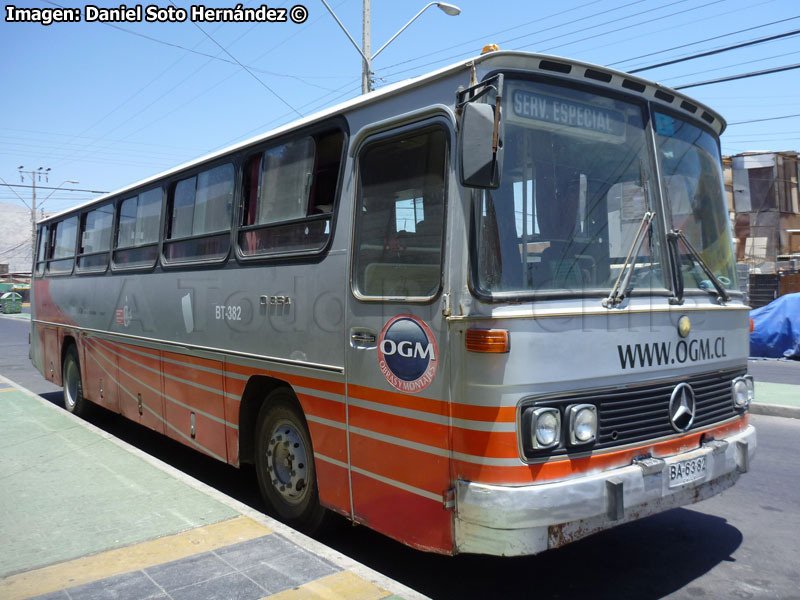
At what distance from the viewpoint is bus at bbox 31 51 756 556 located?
3.58 meters

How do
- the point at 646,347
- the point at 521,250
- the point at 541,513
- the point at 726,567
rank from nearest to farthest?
the point at 541,513, the point at 521,250, the point at 646,347, the point at 726,567

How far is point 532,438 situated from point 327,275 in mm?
1841

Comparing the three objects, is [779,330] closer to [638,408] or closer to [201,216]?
[201,216]

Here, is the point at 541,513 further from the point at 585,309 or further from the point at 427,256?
the point at 427,256

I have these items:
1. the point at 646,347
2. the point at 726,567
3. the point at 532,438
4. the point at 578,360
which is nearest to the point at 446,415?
the point at 532,438

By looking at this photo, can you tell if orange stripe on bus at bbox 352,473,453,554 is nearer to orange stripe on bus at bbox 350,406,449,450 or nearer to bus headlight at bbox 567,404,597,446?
orange stripe on bus at bbox 350,406,449,450

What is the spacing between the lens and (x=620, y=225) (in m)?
4.08

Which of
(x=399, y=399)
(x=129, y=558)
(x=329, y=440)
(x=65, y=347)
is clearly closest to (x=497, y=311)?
(x=399, y=399)

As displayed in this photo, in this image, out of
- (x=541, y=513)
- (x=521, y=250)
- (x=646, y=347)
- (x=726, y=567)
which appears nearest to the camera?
(x=541, y=513)

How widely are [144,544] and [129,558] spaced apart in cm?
22

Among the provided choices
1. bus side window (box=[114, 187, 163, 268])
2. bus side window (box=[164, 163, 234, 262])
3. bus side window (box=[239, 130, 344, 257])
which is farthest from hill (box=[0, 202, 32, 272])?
bus side window (box=[239, 130, 344, 257])

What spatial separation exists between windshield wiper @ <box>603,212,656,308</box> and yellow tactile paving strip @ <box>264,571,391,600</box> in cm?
194

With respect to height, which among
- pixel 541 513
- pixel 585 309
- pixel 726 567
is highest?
pixel 585 309

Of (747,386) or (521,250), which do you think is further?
(747,386)
